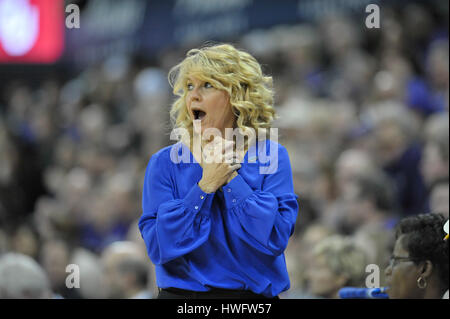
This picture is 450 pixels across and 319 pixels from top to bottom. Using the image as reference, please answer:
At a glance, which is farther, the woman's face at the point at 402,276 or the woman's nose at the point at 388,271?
the woman's nose at the point at 388,271

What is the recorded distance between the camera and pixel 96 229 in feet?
19.0

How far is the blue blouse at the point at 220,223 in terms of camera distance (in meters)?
2.21

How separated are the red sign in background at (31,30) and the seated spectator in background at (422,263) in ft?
19.9

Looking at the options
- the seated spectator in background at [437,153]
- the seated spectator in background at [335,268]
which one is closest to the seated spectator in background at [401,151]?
the seated spectator in background at [437,153]

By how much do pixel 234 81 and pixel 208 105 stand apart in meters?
0.11

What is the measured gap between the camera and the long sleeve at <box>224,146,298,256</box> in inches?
86.0

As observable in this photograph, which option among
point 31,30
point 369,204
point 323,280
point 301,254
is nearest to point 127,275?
point 301,254

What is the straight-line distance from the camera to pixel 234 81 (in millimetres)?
2311

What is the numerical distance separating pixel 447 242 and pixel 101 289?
2.04 metres

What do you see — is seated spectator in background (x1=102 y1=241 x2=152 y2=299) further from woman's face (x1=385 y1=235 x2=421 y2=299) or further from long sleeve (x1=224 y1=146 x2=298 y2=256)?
long sleeve (x1=224 y1=146 x2=298 y2=256)

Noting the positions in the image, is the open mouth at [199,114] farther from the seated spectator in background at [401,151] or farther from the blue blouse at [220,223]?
the seated spectator in background at [401,151]

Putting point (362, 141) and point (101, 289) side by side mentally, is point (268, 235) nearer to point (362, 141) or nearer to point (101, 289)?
point (101, 289)

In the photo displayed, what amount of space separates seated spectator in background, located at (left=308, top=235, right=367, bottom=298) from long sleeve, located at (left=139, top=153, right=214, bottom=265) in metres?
1.17

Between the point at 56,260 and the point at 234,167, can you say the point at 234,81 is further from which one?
the point at 56,260
